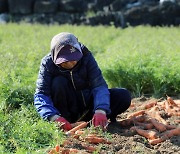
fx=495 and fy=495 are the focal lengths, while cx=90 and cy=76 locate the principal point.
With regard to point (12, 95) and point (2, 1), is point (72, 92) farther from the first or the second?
point (2, 1)

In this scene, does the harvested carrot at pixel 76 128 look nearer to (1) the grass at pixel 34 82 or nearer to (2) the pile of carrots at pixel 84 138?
(2) the pile of carrots at pixel 84 138

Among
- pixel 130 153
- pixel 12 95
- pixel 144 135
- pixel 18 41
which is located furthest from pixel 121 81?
pixel 18 41

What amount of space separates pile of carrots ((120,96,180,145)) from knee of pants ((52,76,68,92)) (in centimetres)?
77

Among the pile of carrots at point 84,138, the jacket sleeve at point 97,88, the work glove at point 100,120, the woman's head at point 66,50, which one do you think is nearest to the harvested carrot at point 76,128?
Result: the pile of carrots at point 84,138

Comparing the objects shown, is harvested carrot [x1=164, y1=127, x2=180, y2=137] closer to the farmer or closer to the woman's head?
the farmer

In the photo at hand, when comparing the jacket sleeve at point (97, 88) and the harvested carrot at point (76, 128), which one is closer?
the harvested carrot at point (76, 128)

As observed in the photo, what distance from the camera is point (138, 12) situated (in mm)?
25047

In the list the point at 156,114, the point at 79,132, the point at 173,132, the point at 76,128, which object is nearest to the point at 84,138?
the point at 79,132

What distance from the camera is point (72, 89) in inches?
205

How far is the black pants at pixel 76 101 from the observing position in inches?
201

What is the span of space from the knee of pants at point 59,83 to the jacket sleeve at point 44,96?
52mm

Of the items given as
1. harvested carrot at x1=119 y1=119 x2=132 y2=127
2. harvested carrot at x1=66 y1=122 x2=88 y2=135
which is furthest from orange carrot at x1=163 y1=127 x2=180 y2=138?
harvested carrot at x1=66 y1=122 x2=88 y2=135

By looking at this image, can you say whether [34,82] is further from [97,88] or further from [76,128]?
[76,128]

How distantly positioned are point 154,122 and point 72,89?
0.93 metres
